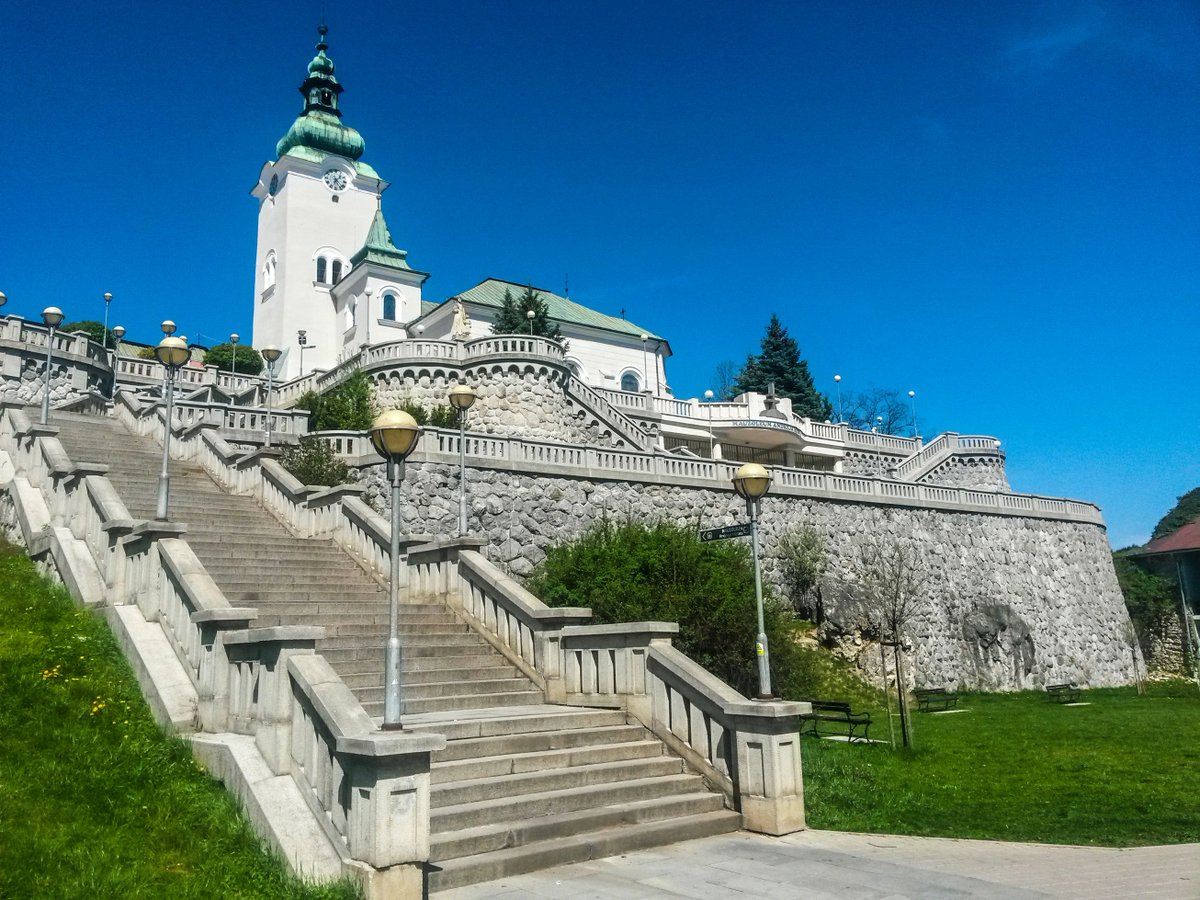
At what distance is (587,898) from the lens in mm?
6910

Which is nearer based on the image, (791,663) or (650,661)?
(650,661)

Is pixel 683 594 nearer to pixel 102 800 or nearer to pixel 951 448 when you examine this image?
pixel 102 800

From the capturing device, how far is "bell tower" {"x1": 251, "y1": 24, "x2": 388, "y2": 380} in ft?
192

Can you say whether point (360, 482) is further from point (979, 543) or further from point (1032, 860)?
→ point (979, 543)

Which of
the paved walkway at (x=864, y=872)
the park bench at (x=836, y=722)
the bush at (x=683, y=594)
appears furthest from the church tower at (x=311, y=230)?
the paved walkway at (x=864, y=872)

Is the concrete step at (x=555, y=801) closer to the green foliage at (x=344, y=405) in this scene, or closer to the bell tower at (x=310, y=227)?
the green foliage at (x=344, y=405)

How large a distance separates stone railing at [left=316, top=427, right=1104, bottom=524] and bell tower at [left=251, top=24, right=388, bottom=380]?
116 ft

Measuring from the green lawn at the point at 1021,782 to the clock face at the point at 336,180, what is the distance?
5509 centimetres

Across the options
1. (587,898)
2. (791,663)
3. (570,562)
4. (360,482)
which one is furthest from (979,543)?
(587,898)

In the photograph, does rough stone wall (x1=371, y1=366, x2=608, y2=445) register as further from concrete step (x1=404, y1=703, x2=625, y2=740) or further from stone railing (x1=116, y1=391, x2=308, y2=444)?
concrete step (x1=404, y1=703, x2=625, y2=740)

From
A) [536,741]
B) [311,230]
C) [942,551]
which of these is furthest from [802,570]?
[311,230]

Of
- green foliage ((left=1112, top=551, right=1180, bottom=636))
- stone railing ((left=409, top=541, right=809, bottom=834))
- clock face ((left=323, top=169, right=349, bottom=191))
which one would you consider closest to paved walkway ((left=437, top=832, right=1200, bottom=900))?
stone railing ((left=409, top=541, right=809, bottom=834))

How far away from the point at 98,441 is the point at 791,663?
16.1 m

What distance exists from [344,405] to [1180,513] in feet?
307
